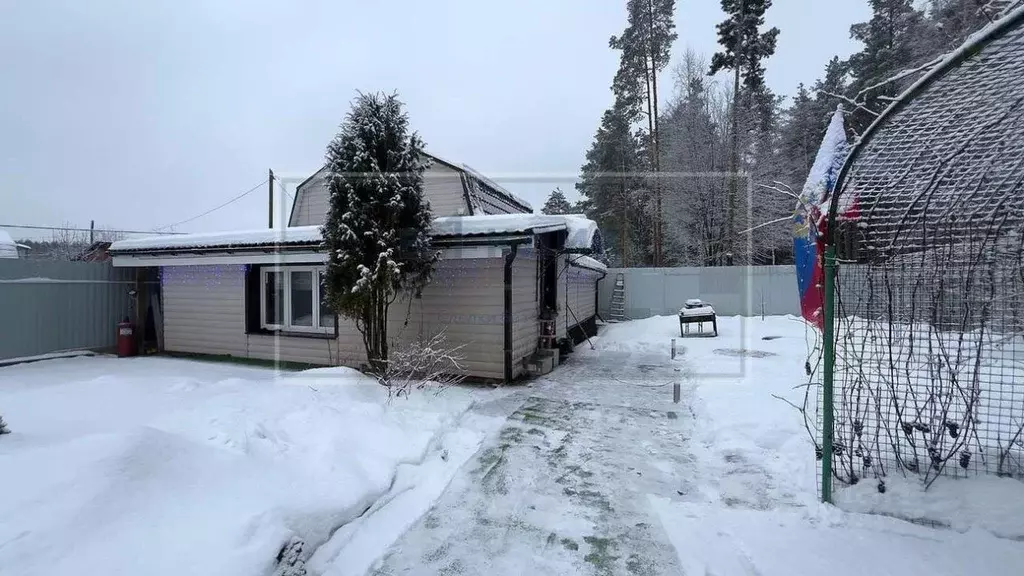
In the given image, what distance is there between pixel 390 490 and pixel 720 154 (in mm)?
20356

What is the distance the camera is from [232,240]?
830 cm

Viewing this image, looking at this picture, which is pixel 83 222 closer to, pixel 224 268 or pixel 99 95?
pixel 99 95

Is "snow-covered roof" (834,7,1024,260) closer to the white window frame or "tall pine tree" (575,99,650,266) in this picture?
the white window frame

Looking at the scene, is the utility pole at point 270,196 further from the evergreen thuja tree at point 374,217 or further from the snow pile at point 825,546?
the snow pile at point 825,546

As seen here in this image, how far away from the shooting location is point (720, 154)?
1917 cm

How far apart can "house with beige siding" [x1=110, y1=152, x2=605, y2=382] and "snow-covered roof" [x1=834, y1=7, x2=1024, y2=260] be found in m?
3.91

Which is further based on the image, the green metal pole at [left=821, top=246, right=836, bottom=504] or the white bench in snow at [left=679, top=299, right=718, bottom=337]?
the white bench in snow at [left=679, top=299, right=718, bottom=337]

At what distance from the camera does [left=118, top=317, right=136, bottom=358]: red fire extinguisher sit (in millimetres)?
9164

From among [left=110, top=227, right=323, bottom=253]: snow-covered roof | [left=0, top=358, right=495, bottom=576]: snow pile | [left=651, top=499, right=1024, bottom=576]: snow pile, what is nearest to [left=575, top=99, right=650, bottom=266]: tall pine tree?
[left=110, top=227, right=323, bottom=253]: snow-covered roof

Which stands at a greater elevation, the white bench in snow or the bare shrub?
the white bench in snow

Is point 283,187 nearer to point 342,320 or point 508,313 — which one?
point 342,320

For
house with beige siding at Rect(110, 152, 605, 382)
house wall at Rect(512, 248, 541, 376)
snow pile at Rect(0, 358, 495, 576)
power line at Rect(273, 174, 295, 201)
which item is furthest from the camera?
power line at Rect(273, 174, 295, 201)

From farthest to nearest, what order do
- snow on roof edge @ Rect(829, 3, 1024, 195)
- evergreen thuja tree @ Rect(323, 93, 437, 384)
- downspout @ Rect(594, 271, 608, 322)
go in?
downspout @ Rect(594, 271, 608, 322)
evergreen thuja tree @ Rect(323, 93, 437, 384)
snow on roof edge @ Rect(829, 3, 1024, 195)

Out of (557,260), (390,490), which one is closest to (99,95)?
(557,260)
